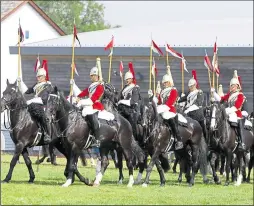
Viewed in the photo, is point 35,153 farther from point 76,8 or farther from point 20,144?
point 76,8

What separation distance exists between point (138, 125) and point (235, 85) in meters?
3.42

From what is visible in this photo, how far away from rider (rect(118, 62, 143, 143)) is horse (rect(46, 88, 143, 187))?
823mm

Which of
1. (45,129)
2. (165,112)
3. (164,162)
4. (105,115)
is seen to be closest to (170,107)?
(165,112)

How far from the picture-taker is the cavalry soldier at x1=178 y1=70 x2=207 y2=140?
90.3 feet

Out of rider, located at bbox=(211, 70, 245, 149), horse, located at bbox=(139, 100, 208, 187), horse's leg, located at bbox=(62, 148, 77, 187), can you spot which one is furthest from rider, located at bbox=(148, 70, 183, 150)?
horse's leg, located at bbox=(62, 148, 77, 187)

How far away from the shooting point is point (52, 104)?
2334 cm

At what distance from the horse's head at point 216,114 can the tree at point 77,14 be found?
62904 millimetres

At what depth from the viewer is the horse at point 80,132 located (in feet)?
→ 76.9

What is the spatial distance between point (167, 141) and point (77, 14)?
73.1 metres

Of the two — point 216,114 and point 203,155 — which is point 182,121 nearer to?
point 216,114

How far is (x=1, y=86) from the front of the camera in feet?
194

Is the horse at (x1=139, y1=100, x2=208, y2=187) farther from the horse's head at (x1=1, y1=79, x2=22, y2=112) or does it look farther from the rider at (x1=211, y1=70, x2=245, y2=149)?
the horse's head at (x1=1, y1=79, x2=22, y2=112)

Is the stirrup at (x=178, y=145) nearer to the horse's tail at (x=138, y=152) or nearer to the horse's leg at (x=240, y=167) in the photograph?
the horse's tail at (x=138, y=152)

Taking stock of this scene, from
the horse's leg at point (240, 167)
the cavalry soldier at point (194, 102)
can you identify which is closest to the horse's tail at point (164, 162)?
the cavalry soldier at point (194, 102)
